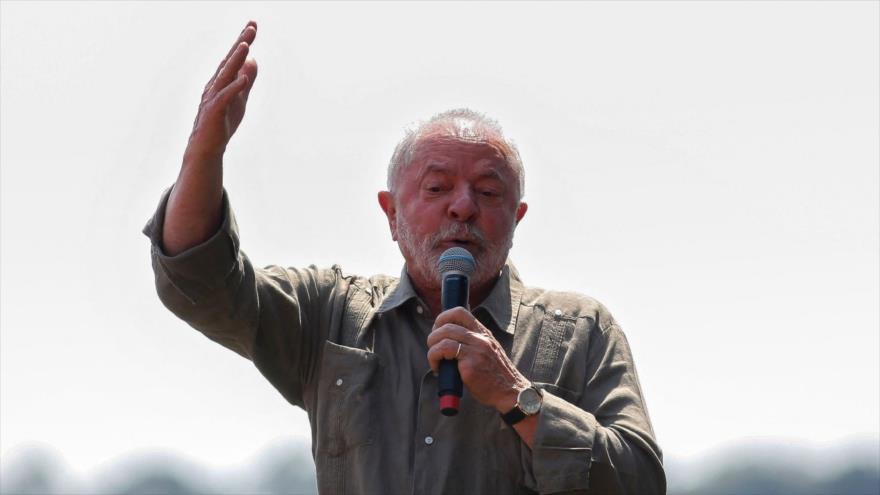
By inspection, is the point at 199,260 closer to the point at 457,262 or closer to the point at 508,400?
the point at 457,262

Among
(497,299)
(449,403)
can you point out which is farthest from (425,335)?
(449,403)

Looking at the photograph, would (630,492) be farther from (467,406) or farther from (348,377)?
(348,377)

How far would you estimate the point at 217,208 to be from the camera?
7367 millimetres

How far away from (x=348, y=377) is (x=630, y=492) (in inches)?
52.9

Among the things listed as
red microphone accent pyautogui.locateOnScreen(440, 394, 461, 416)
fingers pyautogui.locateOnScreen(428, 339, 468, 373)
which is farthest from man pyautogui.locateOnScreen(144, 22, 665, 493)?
red microphone accent pyautogui.locateOnScreen(440, 394, 461, 416)

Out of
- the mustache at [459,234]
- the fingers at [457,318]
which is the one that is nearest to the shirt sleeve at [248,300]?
the mustache at [459,234]

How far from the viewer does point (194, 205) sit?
23.9 ft

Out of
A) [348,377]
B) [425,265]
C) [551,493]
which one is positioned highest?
[425,265]

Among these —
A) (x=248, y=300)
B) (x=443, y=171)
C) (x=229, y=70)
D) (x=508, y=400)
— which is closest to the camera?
(x=508, y=400)

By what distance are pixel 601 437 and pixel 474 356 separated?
→ 2.50ft

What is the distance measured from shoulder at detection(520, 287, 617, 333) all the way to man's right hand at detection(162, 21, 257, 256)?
156 centimetres

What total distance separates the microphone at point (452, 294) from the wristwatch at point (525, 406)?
1.10 feet

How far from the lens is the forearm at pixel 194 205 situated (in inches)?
284

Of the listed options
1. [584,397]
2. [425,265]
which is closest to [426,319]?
[425,265]
